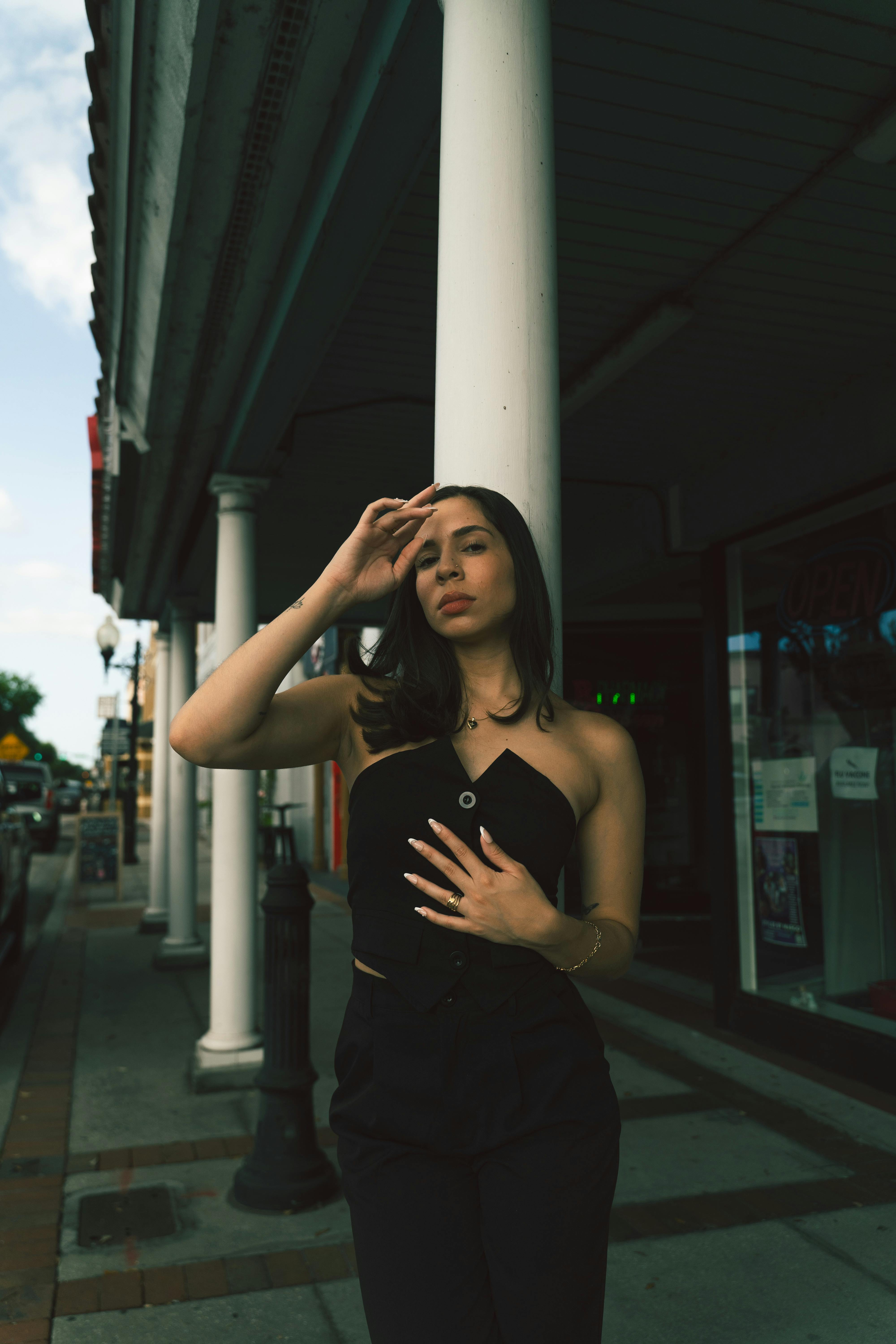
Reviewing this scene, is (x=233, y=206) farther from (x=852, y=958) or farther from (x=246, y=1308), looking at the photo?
(x=852, y=958)

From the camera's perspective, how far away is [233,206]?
3396mm

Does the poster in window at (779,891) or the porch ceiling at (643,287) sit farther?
the poster in window at (779,891)

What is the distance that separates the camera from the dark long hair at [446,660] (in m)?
1.76

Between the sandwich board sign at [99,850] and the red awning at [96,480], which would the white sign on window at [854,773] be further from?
the sandwich board sign at [99,850]

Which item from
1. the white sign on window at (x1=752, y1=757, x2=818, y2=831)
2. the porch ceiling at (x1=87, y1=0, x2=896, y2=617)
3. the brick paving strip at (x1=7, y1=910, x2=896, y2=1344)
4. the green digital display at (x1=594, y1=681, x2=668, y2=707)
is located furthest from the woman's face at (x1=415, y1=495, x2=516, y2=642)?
the green digital display at (x1=594, y1=681, x2=668, y2=707)


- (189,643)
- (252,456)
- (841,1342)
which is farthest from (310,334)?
(189,643)

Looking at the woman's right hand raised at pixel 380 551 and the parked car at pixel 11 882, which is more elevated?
the woman's right hand raised at pixel 380 551

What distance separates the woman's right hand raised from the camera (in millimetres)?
1705

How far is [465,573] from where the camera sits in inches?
69.0

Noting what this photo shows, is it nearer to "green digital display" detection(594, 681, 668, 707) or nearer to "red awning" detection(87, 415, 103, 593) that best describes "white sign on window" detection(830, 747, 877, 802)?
"green digital display" detection(594, 681, 668, 707)

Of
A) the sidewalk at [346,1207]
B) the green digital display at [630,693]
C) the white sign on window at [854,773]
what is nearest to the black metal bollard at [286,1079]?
the sidewalk at [346,1207]

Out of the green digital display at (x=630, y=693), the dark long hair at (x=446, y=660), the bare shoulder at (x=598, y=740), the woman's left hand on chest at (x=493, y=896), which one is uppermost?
the green digital display at (x=630, y=693)

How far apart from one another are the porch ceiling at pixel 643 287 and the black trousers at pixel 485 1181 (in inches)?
83.8

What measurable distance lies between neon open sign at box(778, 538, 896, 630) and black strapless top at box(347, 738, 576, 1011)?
14.0 ft
